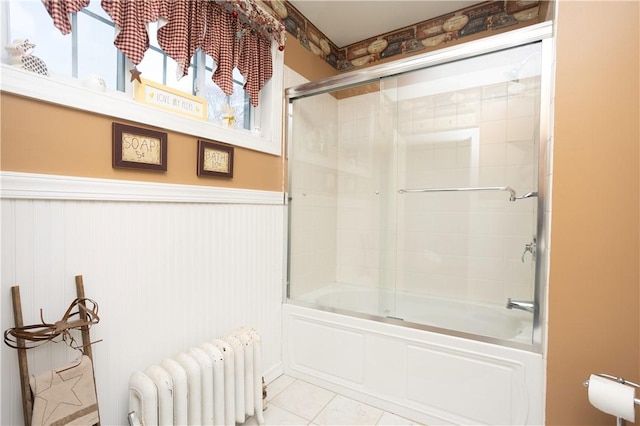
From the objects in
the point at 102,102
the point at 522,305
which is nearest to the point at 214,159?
the point at 102,102

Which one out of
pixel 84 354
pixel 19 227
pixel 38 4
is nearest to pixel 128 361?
pixel 84 354

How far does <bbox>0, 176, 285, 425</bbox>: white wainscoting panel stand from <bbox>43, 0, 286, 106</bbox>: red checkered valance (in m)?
0.64

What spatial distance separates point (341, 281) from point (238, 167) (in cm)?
136

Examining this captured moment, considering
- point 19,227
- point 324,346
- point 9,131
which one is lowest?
point 324,346

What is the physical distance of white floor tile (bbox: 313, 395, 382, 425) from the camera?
1.76m

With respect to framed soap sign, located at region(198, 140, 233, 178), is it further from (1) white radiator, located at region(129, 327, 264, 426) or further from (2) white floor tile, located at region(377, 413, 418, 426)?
(2) white floor tile, located at region(377, 413, 418, 426)

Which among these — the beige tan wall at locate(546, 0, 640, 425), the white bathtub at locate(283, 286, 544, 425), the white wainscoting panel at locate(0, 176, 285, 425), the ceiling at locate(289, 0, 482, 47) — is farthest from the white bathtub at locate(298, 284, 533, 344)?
the ceiling at locate(289, 0, 482, 47)

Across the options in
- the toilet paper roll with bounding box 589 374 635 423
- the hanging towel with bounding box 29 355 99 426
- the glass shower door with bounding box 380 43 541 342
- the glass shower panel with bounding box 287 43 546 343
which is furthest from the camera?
the glass shower panel with bounding box 287 43 546 343

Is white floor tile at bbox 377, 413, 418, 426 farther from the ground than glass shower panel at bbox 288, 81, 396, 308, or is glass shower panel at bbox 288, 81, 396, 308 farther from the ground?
glass shower panel at bbox 288, 81, 396, 308

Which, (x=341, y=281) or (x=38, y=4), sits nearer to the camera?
(x=38, y=4)

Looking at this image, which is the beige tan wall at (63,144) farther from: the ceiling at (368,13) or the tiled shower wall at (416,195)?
the ceiling at (368,13)

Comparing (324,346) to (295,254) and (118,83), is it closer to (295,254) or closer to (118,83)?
(295,254)

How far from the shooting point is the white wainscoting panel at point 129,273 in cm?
108

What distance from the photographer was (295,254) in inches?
92.6
